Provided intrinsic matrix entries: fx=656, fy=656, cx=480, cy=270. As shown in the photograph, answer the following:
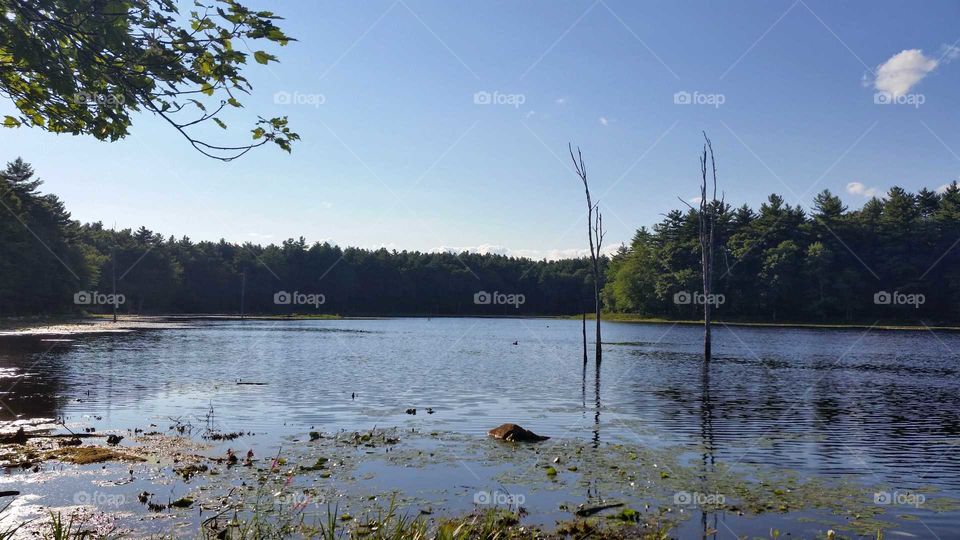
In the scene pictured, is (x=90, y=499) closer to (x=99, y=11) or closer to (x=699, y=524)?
(x=99, y=11)

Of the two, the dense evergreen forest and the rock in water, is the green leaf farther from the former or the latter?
the dense evergreen forest

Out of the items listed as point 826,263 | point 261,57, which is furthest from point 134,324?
point 826,263

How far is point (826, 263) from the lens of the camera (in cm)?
11588

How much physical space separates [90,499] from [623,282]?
138m

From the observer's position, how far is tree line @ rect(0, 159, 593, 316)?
8525 cm

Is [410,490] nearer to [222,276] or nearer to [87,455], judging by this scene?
[87,455]

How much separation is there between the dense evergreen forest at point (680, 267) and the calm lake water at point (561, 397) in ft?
139

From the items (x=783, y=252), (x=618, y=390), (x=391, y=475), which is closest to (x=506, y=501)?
(x=391, y=475)

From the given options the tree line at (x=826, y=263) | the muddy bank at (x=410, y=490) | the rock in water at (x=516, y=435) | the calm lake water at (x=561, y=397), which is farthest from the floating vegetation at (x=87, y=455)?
the tree line at (x=826, y=263)

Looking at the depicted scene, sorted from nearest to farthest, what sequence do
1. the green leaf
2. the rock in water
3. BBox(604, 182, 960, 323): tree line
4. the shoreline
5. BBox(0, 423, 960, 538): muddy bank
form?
the green leaf, BBox(0, 423, 960, 538): muddy bank, the rock in water, the shoreline, BBox(604, 182, 960, 323): tree line

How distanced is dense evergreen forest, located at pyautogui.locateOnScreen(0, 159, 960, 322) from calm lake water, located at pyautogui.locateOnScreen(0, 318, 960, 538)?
4241 cm

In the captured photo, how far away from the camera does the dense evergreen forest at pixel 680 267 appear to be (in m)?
88.9

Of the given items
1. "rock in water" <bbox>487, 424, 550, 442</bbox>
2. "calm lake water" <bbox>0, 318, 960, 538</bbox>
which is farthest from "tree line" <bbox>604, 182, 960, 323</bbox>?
"rock in water" <bbox>487, 424, 550, 442</bbox>

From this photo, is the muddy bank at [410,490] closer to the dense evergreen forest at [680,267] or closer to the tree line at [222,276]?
the tree line at [222,276]
